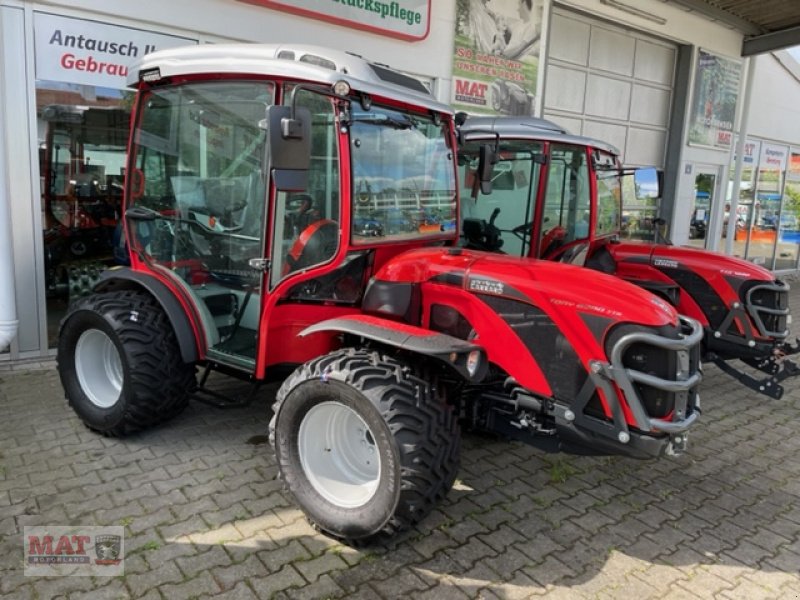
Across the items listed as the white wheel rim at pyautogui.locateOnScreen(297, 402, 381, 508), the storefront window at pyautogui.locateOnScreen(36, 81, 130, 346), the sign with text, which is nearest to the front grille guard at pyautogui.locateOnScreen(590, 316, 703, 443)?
the white wheel rim at pyautogui.locateOnScreen(297, 402, 381, 508)

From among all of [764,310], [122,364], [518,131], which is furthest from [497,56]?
[122,364]

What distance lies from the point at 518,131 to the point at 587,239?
43.5 inches

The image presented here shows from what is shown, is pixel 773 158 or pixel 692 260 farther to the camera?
pixel 773 158

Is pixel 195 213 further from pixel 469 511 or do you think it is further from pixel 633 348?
pixel 633 348

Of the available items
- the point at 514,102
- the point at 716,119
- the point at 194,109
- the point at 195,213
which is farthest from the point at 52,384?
the point at 716,119

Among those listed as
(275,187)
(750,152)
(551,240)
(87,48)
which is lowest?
Answer: (551,240)

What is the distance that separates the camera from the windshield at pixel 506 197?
503cm

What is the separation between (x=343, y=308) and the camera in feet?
11.0

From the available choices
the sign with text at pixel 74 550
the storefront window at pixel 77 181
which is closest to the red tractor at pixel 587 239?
the storefront window at pixel 77 181

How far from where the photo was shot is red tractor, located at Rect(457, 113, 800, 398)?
4977 mm

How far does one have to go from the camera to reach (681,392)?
2.75 metres

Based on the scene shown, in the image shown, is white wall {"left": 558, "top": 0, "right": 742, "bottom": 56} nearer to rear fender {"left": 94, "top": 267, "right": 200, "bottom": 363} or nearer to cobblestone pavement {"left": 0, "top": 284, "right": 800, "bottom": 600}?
cobblestone pavement {"left": 0, "top": 284, "right": 800, "bottom": 600}

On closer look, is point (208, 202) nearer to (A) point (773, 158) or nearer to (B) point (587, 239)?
(B) point (587, 239)

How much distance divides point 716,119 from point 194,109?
37.2ft
